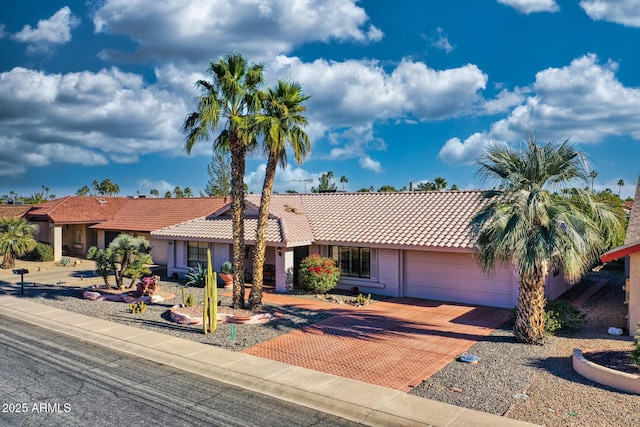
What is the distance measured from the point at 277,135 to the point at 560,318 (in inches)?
448

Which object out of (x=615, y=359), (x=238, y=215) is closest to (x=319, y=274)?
(x=238, y=215)

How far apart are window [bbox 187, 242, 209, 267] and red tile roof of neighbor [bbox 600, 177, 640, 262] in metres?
20.2

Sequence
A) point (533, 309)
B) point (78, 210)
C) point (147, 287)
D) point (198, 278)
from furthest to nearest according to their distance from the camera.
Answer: point (78, 210)
point (198, 278)
point (147, 287)
point (533, 309)

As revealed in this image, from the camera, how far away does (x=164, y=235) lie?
28.3m

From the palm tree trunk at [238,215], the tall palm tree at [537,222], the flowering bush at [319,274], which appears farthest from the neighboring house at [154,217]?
the tall palm tree at [537,222]

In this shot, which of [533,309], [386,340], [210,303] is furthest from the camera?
[210,303]

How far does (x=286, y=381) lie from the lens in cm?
1127

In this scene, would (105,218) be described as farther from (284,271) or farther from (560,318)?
(560,318)

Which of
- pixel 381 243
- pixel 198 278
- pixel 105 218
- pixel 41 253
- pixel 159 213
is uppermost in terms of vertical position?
pixel 159 213

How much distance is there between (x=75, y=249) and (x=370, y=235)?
29128 millimetres

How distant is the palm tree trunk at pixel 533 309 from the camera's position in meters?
13.7

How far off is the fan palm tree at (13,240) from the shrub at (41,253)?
80.2 inches

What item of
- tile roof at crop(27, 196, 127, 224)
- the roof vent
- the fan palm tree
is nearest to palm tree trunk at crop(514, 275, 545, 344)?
the roof vent

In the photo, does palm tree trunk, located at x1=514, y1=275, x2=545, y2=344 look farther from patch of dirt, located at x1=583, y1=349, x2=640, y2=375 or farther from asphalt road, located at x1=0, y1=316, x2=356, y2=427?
asphalt road, located at x1=0, y1=316, x2=356, y2=427
